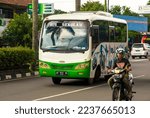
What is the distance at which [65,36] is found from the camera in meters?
18.9

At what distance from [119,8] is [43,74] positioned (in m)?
73.9

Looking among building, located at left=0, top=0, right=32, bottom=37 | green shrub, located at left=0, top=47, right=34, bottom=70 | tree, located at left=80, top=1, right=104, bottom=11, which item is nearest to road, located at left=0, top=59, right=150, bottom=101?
green shrub, located at left=0, top=47, right=34, bottom=70

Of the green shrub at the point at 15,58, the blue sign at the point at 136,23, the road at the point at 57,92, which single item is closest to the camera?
the road at the point at 57,92

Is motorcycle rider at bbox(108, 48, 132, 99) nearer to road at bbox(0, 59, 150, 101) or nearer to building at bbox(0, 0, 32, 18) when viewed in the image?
road at bbox(0, 59, 150, 101)

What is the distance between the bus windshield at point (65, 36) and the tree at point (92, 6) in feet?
200

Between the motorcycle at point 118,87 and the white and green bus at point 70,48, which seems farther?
the white and green bus at point 70,48

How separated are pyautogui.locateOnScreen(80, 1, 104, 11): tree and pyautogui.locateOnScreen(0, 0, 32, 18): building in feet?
109

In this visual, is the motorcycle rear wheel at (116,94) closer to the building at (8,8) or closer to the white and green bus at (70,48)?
the white and green bus at (70,48)

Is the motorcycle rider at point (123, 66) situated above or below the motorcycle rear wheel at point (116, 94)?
above

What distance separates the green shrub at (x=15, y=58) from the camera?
22.5 m

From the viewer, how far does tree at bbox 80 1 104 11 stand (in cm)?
8025

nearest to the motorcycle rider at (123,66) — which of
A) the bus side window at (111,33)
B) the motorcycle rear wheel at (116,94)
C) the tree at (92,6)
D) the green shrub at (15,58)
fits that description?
the motorcycle rear wheel at (116,94)

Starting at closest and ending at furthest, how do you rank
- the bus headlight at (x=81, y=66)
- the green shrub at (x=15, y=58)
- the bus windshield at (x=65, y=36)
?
1. the bus headlight at (x=81, y=66)
2. the bus windshield at (x=65, y=36)
3. the green shrub at (x=15, y=58)

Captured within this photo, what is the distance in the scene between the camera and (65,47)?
61.5ft
